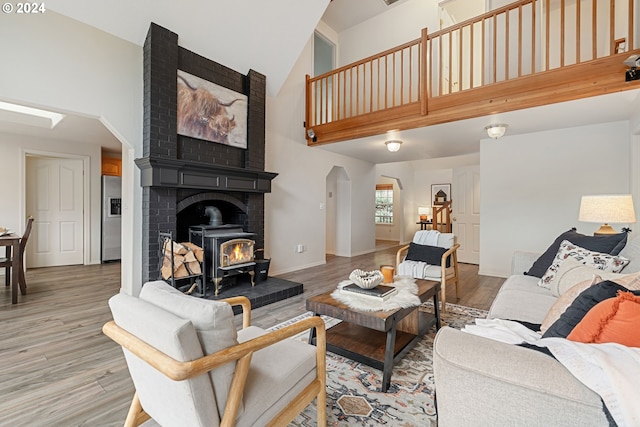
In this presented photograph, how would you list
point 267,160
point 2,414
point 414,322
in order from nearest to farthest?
point 2,414 → point 414,322 → point 267,160

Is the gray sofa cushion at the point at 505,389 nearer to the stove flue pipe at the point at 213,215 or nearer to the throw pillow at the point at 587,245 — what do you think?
the throw pillow at the point at 587,245

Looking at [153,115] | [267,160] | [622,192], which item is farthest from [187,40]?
[622,192]

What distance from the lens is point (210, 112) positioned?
12.3 feet

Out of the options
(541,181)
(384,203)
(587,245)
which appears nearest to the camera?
(587,245)

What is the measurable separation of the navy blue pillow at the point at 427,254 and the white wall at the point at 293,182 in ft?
7.22

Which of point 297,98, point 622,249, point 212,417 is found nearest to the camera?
point 212,417

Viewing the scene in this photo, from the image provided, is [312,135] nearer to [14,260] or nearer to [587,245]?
[587,245]

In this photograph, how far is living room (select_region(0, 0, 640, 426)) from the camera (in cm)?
289

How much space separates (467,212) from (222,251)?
4.94m

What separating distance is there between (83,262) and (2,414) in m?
4.90

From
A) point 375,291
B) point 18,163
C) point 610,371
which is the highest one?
point 18,163

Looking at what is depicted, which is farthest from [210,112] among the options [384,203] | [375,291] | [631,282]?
[384,203]

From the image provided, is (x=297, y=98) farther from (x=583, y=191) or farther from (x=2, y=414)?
(x=2, y=414)

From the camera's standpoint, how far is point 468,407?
859 mm
